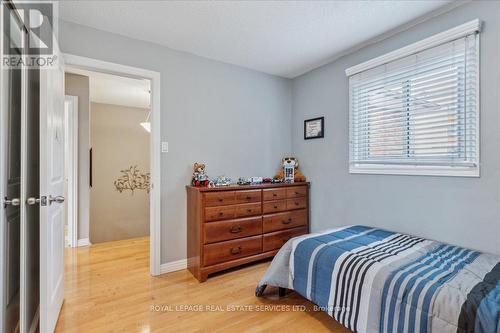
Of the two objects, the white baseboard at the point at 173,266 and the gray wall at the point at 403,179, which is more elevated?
the gray wall at the point at 403,179

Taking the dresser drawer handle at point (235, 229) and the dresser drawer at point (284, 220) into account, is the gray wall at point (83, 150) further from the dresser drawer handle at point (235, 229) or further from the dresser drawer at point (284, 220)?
the dresser drawer at point (284, 220)

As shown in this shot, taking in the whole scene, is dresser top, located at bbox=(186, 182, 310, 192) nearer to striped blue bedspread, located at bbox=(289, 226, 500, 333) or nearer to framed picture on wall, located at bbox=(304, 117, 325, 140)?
framed picture on wall, located at bbox=(304, 117, 325, 140)

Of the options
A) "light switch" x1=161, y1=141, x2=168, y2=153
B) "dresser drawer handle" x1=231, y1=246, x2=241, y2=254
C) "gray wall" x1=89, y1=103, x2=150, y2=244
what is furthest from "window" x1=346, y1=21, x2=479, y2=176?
"gray wall" x1=89, y1=103, x2=150, y2=244

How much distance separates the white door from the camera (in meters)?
1.49

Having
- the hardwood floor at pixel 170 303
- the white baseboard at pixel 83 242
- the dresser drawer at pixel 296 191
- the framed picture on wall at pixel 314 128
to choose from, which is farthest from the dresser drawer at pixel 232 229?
the white baseboard at pixel 83 242

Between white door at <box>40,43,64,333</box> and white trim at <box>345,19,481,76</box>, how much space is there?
8.83 feet

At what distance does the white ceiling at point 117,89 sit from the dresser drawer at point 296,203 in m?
2.37

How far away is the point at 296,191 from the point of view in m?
3.13

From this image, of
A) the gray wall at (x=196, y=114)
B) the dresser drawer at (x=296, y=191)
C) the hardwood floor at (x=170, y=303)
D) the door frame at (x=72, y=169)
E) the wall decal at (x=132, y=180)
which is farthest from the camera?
the wall decal at (x=132, y=180)

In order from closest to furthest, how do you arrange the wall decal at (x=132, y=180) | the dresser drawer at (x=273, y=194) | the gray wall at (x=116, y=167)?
the dresser drawer at (x=273, y=194)
the gray wall at (x=116, y=167)
the wall decal at (x=132, y=180)

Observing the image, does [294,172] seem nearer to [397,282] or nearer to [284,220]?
[284,220]

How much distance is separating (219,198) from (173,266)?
933 mm

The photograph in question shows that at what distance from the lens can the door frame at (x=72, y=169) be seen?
11.3 ft

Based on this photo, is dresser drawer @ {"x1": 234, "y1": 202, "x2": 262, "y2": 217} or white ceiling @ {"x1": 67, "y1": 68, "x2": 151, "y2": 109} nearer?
dresser drawer @ {"x1": 234, "y1": 202, "x2": 262, "y2": 217}
